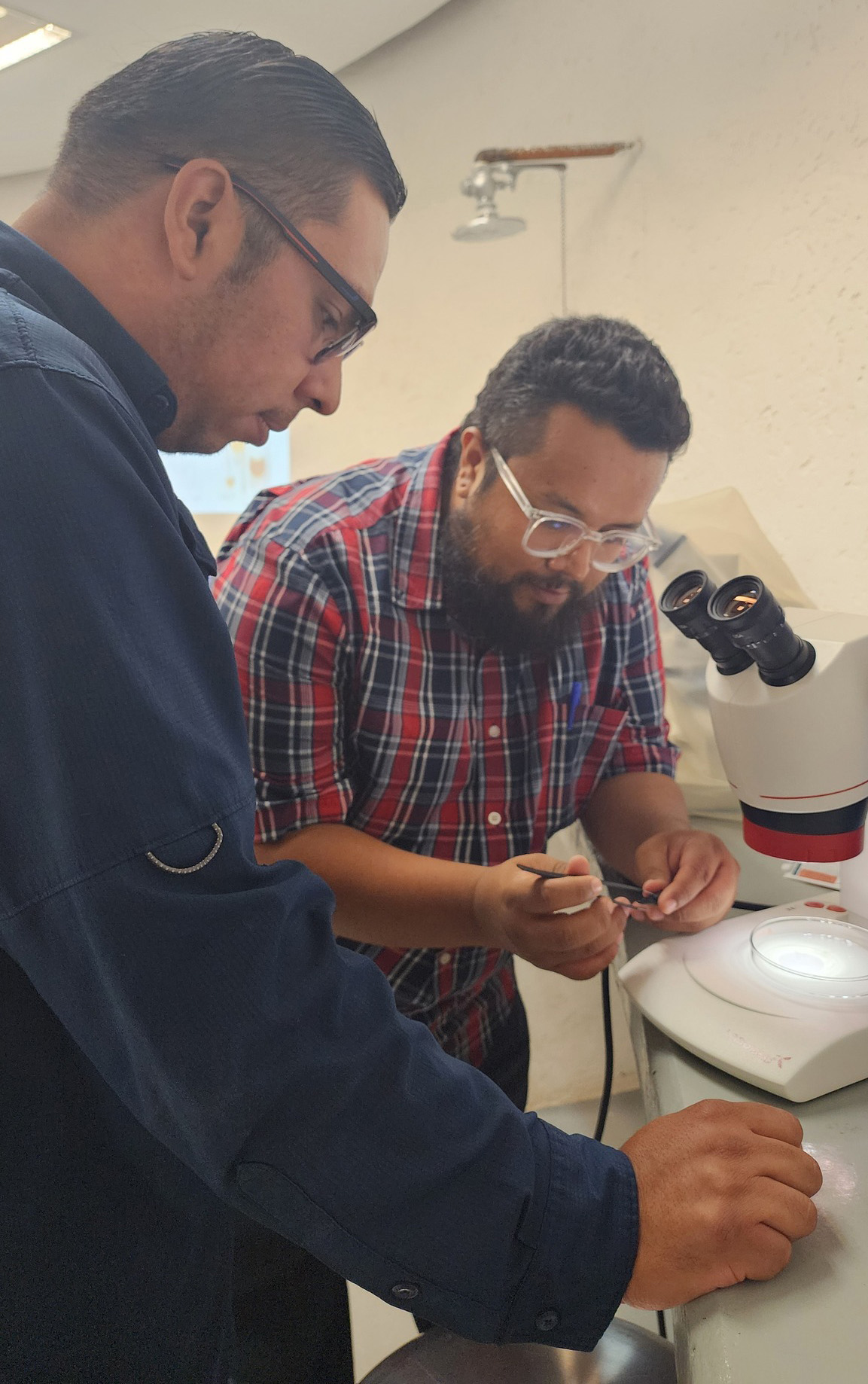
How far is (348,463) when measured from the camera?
353 centimetres

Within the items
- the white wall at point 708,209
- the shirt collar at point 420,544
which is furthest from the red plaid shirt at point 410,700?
the white wall at point 708,209

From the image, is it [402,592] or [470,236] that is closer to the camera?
[402,592]

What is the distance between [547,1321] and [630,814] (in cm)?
87

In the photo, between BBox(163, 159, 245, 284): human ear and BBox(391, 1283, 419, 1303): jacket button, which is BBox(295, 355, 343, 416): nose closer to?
BBox(163, 159, 245, 284): human ear

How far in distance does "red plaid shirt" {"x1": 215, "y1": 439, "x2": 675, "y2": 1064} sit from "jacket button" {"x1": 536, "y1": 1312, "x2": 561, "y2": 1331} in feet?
2.29

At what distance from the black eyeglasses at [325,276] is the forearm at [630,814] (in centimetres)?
82

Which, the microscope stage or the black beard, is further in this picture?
the black beard

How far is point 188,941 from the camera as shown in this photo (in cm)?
56

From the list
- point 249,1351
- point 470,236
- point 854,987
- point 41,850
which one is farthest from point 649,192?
point 249,1351

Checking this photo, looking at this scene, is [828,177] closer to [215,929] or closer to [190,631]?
[190,631]

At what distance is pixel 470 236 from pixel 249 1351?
225cm

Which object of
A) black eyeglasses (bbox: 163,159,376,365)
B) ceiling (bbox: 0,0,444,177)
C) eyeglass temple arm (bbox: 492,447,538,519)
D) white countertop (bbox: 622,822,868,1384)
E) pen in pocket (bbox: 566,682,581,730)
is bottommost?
white countertop (bbox: 622,822,868,1384)

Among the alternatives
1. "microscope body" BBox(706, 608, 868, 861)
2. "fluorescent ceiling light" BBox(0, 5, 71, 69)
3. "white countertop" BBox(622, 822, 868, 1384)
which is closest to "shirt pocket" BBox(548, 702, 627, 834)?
"microscope body" BBox(706, 608, 868, 861)

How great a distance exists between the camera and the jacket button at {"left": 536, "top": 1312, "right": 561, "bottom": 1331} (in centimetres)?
66
